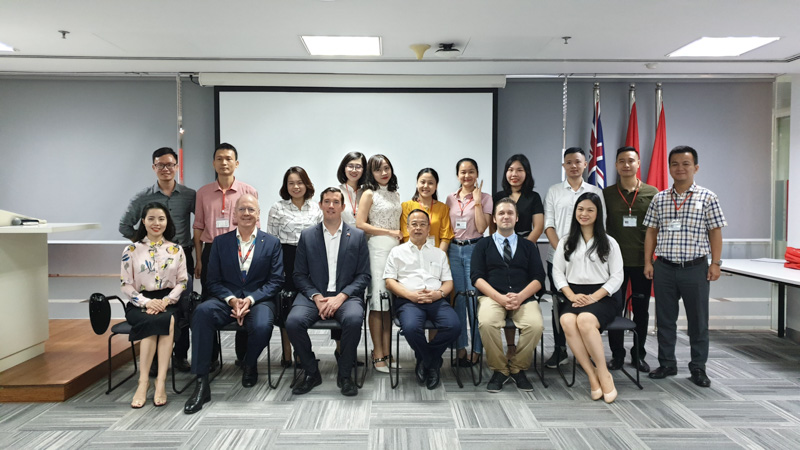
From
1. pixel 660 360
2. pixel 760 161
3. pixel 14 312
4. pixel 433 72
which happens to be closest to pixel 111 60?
pixel 14 312

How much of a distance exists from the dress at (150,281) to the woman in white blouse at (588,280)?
2.71 metres

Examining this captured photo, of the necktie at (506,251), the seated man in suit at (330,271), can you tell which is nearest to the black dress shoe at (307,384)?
the seated man in suit at (330,271)

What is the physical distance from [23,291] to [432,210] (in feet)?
10.2

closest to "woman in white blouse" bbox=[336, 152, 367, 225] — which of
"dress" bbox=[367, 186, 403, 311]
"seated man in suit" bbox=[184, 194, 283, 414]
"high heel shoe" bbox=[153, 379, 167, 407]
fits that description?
"dress" bbox=[367, 186, 403, 311]

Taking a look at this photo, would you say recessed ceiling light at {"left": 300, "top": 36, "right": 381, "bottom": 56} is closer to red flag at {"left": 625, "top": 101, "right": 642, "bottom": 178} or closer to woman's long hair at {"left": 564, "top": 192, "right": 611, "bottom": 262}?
woman's long hair at {"left": 564, "top": 192, "right": 611, "bottom": 262}

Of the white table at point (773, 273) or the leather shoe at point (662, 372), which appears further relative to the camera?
the white table at point (773, 273)

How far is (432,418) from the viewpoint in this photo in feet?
9.44

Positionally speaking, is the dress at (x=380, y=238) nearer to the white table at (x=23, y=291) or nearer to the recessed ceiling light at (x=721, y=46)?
the white table at (x=23, y=291)

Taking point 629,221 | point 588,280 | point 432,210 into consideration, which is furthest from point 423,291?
point 629,221

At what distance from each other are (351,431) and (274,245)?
144 centimetres

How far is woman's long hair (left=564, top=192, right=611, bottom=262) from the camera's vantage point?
11.0 ft

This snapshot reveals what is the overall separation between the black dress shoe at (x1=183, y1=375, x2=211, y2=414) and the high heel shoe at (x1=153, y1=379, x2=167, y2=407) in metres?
0.15

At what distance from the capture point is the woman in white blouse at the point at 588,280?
3.24 m

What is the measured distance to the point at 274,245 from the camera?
3.48 meters
